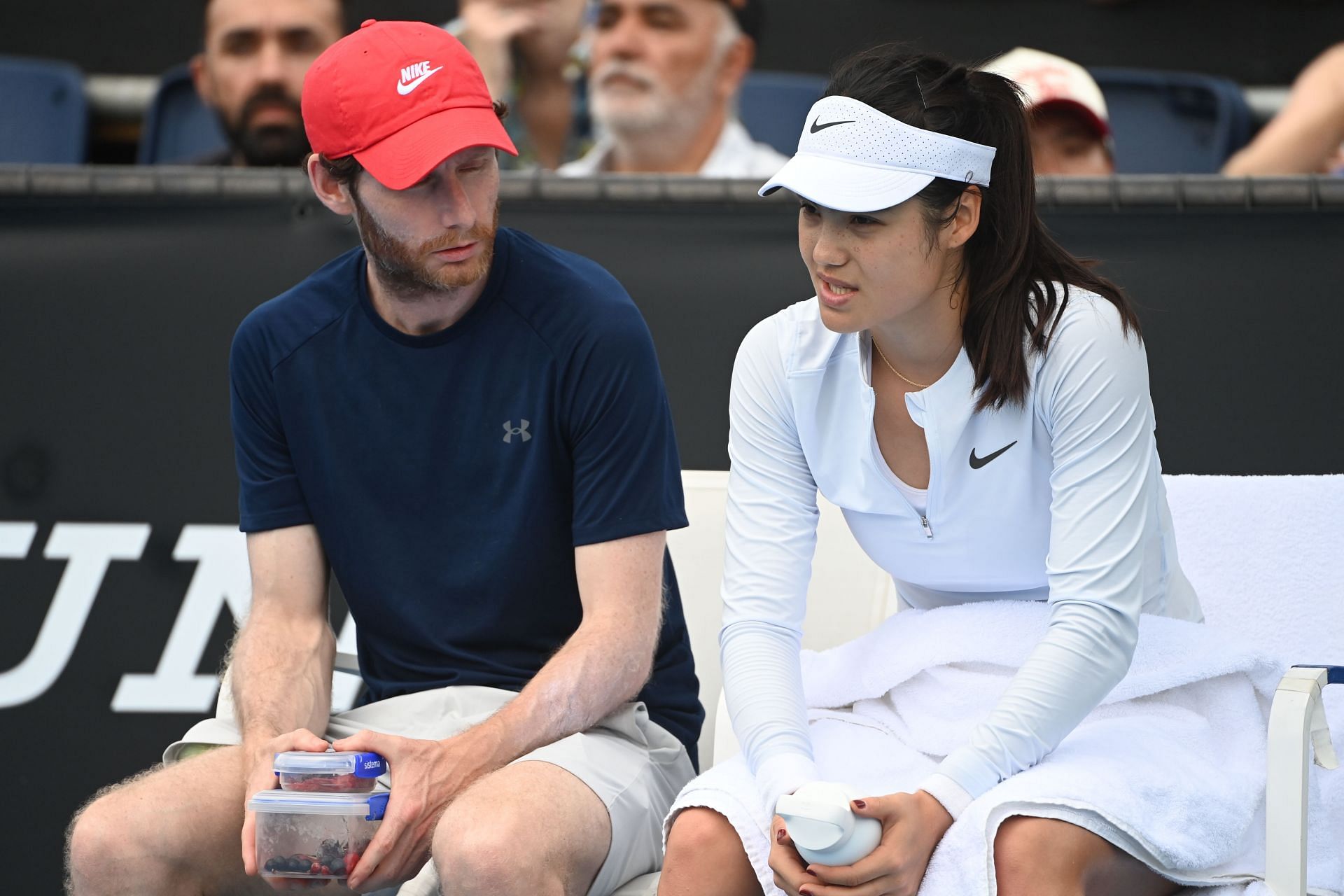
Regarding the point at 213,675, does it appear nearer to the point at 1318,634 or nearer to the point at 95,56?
the point at 1318,634

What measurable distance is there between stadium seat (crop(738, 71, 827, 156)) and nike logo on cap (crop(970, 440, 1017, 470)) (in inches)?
96.8

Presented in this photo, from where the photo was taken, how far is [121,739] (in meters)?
2.80

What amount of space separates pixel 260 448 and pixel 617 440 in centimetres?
54

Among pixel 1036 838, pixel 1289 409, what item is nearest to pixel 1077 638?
pixel 1036 838

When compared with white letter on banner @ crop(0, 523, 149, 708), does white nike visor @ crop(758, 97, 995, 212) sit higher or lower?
Result: higher

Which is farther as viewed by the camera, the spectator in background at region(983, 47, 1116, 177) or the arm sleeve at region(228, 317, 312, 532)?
the spectator in background at region(983, 47, 1116, 177)

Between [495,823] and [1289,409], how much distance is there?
5.68 ft

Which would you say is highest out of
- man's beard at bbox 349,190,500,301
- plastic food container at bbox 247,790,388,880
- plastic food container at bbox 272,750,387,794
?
man's beard at bbox 349,190,500,301

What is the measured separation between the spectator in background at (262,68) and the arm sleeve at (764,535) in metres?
2.32

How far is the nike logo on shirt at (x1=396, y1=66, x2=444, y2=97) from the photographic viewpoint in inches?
85.0

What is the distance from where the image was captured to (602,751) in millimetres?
2037

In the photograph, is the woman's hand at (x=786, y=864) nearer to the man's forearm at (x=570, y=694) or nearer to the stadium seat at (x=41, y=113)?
the man's forearm at (x=570, y=694)

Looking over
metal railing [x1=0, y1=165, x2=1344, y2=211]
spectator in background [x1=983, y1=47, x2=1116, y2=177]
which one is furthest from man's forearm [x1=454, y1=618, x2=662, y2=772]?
spectator in background [x1=983, y1=47, x2=1116, y2=177]

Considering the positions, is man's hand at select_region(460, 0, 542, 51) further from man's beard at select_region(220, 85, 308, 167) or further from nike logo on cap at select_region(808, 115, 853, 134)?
nike logo on cap at select_region(808, 115, 853, 134)
